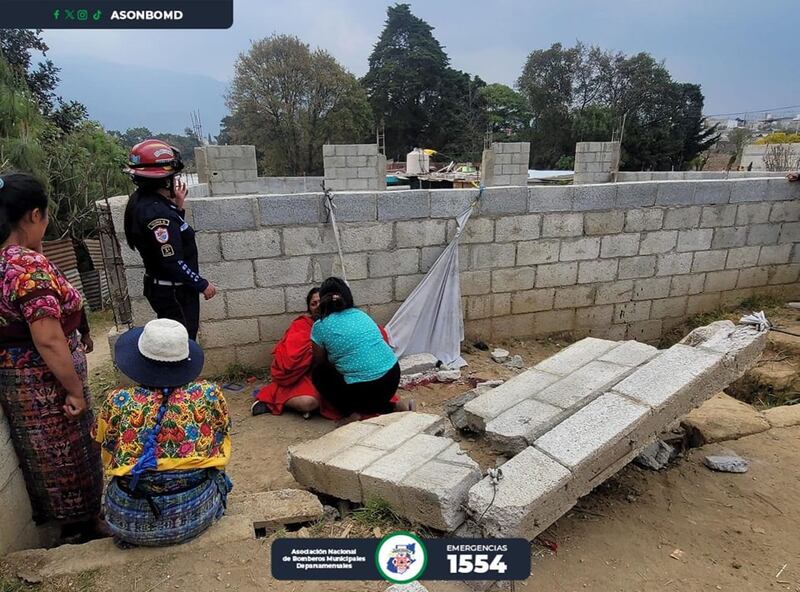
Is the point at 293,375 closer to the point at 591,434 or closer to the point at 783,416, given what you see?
the point at 591,434

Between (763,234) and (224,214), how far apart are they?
589 centimetres

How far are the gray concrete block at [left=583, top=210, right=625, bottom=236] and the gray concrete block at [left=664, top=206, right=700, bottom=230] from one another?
1.85 ft

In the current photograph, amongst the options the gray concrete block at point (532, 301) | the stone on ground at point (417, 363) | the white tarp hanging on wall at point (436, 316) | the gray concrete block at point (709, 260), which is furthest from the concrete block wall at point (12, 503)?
the gray concrete block at point (709, 260)

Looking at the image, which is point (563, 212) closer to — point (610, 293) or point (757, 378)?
point (610, 293)

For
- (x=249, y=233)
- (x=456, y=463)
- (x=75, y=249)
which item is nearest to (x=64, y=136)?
(x=75, y=249)

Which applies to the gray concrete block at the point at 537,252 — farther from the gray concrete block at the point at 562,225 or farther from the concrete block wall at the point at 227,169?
the concrete block wall at the point at 227,169

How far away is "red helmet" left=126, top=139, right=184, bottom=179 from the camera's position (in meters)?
3.12

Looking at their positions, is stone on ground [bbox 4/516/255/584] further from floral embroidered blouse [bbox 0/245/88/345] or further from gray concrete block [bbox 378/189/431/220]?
gray concrete block [bbox 378/189/431/220]

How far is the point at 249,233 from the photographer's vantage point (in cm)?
427

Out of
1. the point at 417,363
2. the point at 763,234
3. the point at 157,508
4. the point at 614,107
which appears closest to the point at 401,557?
the point at 157,508

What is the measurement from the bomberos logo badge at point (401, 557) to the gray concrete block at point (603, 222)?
3.91m

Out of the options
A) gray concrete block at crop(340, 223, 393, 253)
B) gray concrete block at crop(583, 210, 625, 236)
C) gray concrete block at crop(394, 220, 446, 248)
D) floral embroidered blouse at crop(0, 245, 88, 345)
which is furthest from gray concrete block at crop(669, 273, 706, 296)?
floral embroidered blouse at crop(0, 245, 88, 345)

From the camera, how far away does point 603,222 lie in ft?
17.4

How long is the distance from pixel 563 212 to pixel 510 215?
0.58 metres
